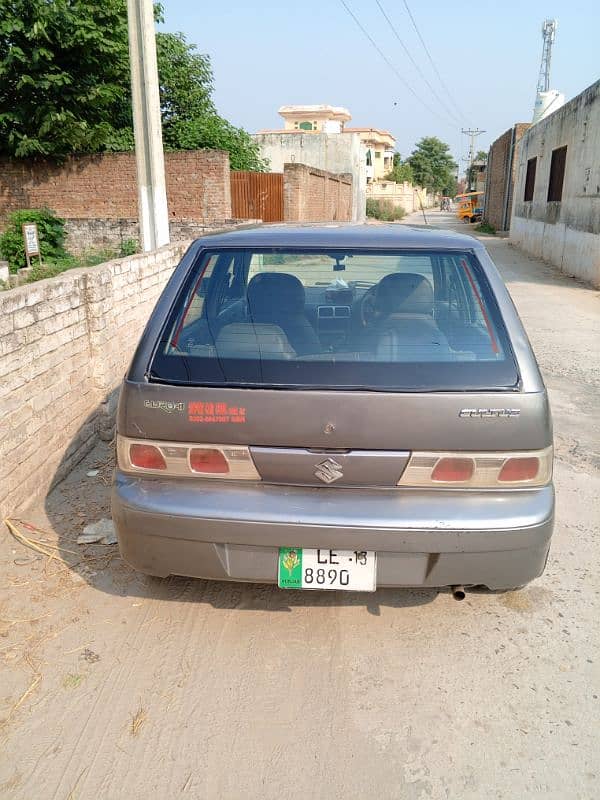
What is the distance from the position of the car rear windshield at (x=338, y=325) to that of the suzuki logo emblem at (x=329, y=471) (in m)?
0.28

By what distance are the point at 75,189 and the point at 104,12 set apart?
14.7 ft

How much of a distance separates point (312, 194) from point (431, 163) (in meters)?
69.9

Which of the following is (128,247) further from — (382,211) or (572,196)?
(382,211)

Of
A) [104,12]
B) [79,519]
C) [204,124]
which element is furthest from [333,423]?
[204,124]

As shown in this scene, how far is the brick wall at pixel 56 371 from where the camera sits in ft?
11.8

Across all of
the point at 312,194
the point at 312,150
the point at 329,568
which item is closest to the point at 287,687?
the point at 329,568

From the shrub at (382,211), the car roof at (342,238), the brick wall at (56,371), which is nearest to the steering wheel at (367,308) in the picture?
the car roof at (342,238)

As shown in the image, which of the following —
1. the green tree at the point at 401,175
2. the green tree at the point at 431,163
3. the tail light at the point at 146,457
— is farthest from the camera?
the green tree at the point at 431,163

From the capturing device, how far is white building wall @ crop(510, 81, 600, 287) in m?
14.0

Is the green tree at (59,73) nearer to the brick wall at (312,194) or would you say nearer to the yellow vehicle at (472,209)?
the brick wall at (312,194)

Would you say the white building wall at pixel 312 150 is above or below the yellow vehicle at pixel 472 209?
above

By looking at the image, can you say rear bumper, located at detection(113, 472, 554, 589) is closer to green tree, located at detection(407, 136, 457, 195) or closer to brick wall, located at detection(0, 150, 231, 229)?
brick wall, located at detection(0, 150, 231, 229)

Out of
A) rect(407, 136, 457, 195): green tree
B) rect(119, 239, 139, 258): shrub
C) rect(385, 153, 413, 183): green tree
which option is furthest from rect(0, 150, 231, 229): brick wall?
rect(407, 136, 457, 195): green tree

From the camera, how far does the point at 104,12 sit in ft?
55.2
